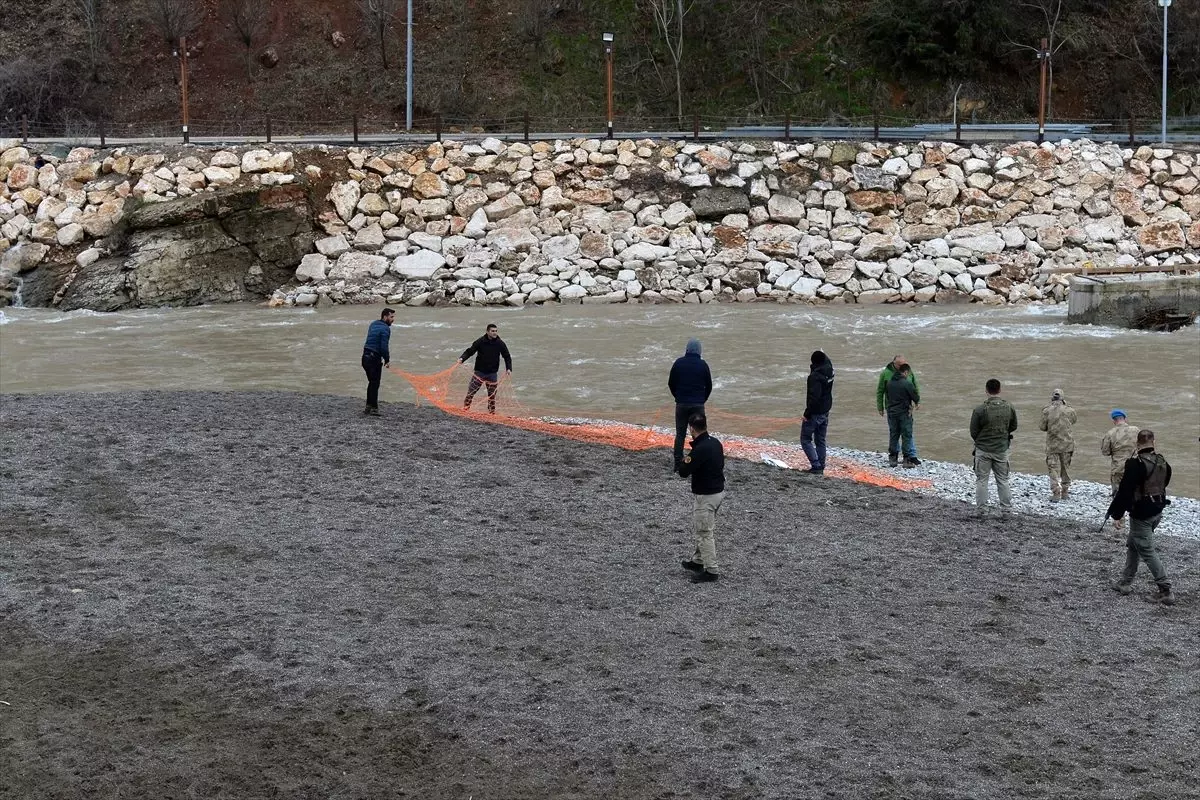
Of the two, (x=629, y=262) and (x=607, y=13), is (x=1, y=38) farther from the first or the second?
(x=629, y=262)

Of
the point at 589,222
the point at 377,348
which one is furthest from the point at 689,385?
the point at 589,222

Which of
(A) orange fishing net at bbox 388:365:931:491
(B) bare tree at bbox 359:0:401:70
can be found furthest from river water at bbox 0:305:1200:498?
(B) bare tree at bbox 359:0:401:70

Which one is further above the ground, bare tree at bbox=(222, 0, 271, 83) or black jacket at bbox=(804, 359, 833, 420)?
bare tree at bbox=(222, 0, 271, 83)

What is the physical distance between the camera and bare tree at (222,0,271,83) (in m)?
54.5

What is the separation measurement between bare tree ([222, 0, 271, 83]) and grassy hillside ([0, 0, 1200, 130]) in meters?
0.15

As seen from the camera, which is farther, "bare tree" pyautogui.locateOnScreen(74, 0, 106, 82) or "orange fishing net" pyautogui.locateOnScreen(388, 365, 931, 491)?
"bare tree" pyautogui.locateOnScreen(74, 0, 106, 82)

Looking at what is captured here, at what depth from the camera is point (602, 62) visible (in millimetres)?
53062

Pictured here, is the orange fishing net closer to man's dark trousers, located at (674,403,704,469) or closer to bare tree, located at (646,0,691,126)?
man's dark trousers, located at (674,403,704,469)

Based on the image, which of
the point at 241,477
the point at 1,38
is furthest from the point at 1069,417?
the point at 1,38

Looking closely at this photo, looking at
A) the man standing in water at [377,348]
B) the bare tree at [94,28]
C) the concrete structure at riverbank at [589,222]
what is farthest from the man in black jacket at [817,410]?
the bare tree at [94,28]

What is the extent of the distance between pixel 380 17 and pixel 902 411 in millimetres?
42867

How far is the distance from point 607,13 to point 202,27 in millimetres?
16756

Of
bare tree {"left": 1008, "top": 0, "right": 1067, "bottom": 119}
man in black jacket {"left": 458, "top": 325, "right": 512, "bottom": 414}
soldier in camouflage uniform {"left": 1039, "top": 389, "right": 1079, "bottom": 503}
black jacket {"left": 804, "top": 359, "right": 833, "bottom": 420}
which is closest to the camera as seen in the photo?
soldier in camouflage uniform {"left": 1039, "top": 389, "right": 1079, "bottom": 503}

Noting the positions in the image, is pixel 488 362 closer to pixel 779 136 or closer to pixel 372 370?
→ pixel 372 370
